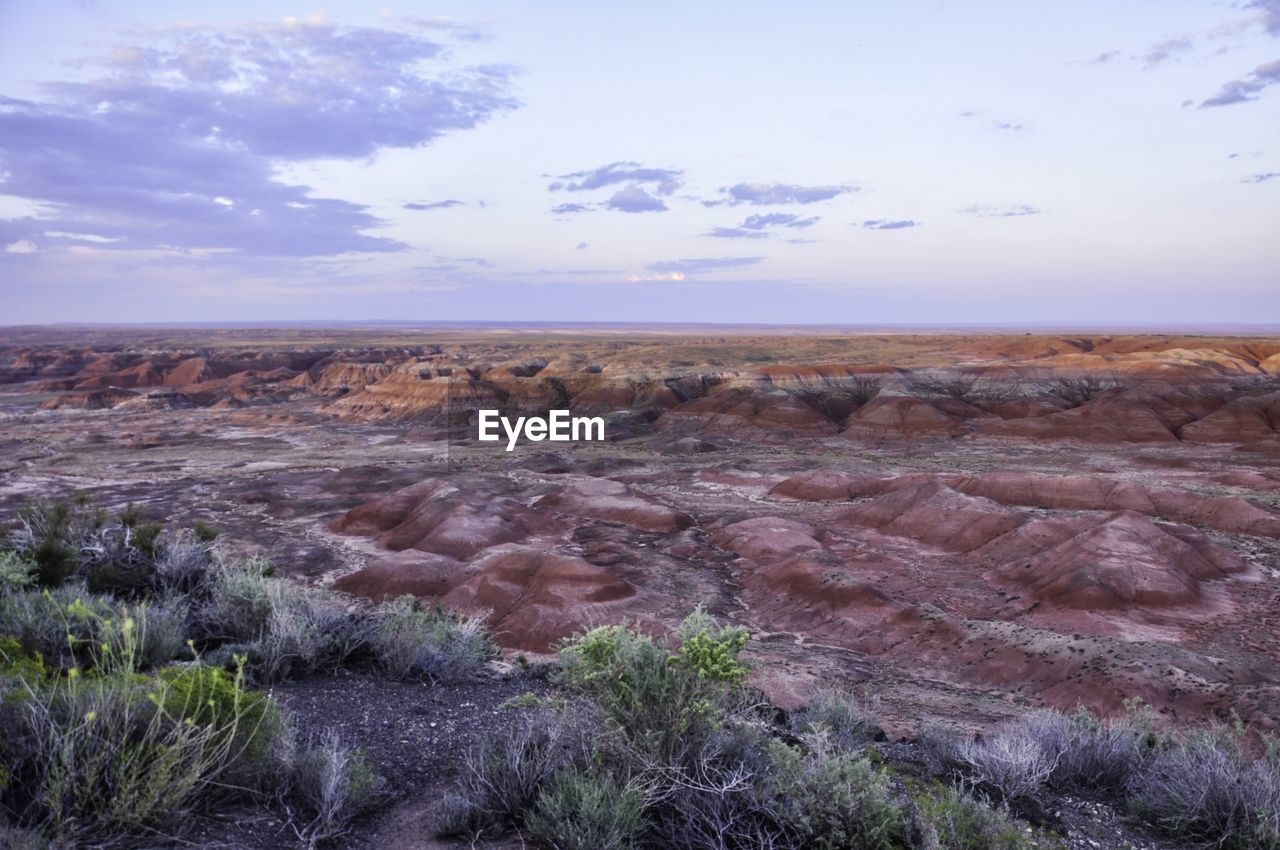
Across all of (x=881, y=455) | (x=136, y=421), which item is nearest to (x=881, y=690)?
(x=881, y=455)

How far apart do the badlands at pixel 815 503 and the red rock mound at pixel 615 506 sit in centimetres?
18

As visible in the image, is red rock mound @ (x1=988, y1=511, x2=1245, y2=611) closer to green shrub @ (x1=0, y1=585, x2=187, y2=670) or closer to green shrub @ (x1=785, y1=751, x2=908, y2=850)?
green shrub @ (x1=785, y1=751, x2=908, y2=850)

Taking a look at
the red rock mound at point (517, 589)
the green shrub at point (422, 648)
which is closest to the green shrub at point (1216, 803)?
the green shrub at point (422, 648)

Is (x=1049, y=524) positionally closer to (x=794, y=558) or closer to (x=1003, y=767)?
(x=794, y=558)

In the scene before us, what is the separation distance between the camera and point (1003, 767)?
248 inches

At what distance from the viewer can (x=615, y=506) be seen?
36.2m

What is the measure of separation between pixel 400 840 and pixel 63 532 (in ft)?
32.8

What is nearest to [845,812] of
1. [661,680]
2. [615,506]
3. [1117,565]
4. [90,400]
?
[661,680]

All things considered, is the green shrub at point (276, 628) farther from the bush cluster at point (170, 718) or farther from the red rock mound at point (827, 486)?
the red rock mound at point (827, 486)

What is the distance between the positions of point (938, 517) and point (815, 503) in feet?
26.1

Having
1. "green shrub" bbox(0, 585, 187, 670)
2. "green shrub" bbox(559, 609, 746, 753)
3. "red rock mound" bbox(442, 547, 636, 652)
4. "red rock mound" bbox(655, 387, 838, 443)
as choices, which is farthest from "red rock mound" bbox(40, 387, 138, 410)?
"green shrub" bbox(559, 609, 746, 753)

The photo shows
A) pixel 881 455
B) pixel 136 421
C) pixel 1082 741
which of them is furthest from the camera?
pixel 136 421

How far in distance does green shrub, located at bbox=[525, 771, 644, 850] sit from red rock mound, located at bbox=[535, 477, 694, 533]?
28.7m

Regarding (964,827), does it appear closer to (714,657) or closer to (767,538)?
(714,657)
